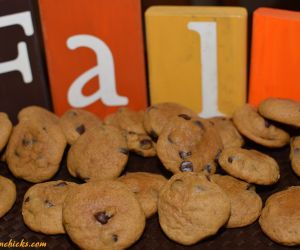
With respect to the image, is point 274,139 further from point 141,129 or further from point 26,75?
point 26,75

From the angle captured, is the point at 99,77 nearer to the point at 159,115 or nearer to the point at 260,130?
the point at 159,115

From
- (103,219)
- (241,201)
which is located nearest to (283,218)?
(241,201)

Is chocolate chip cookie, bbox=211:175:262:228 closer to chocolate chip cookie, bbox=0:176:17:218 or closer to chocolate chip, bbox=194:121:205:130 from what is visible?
chocolate chip, bbox=194:121:205:130

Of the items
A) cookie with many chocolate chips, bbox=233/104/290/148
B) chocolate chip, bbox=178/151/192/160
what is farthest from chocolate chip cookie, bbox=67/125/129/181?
cookie with many chocolate chips, bbox=233/104/290/148

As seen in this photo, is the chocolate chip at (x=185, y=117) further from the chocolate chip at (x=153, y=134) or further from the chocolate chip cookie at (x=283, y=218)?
the chocolate chip cookie at (x=283, y=218)

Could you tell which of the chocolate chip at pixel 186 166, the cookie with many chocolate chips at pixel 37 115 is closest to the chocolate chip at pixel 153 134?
the chocolate chip at pixel 186 166

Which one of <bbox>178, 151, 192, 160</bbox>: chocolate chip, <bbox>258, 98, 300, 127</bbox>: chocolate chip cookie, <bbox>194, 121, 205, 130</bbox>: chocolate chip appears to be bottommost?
<bbox>178, 151, 192, 160</bbox>: chocolate chip

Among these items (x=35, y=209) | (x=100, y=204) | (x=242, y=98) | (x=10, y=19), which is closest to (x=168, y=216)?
(x=100, y=204)
